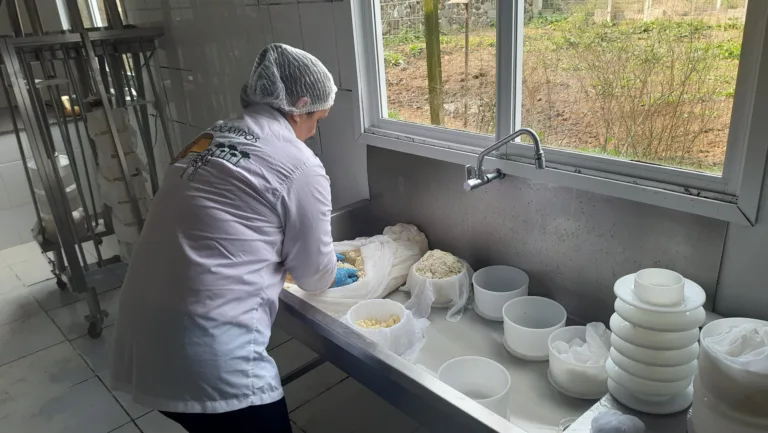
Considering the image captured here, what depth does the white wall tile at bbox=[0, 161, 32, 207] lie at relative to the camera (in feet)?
11.5

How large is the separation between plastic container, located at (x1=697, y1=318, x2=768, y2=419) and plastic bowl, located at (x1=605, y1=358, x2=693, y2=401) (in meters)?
0.19

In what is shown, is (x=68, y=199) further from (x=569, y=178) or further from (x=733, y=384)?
(x=733, y=384)

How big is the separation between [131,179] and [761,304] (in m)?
2.57

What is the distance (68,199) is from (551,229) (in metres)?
2.53

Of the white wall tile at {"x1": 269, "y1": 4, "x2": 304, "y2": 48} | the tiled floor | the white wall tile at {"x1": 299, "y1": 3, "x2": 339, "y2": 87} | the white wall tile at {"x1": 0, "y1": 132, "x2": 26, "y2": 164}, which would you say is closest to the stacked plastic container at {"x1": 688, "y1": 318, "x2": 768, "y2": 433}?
the tiled floor

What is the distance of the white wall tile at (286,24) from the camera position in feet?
6.40

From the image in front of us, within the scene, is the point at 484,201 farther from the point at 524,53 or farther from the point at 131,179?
the point at 131,179

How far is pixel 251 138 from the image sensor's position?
114cm

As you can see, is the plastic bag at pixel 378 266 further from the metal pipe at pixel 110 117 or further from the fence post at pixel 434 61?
the metal pipe at pixel 110 117

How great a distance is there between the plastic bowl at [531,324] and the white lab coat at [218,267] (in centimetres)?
54

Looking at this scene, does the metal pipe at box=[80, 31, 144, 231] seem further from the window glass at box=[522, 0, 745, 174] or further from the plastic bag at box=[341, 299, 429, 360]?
the window glass at box=[522, 0, 745, 174]

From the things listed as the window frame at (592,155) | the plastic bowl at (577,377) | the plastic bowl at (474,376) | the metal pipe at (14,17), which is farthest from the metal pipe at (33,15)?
the plastic bowl at (577,377)

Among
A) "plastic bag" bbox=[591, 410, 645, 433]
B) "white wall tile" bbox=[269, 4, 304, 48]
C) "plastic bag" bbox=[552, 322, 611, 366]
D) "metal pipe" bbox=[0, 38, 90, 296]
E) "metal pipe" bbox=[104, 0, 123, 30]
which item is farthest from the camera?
"metal pipe" bbox=[104, 0, 123, 30]

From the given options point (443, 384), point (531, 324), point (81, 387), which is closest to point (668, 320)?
point (443, 384)
